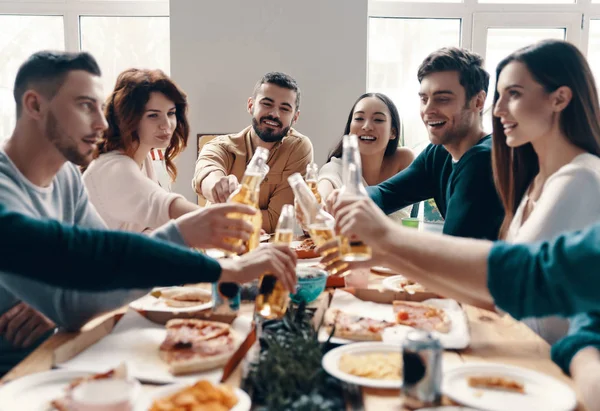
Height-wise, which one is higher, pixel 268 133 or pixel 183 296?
pixel 268 133

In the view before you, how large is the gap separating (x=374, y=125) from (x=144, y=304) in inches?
91.2

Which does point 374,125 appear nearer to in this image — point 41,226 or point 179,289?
point 179,289

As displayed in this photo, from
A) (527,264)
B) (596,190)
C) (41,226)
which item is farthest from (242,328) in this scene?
(596,190)

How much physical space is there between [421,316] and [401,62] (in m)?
4.00

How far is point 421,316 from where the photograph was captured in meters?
1.56

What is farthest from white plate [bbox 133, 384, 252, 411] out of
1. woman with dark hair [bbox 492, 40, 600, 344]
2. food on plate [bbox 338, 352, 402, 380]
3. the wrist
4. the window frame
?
the window frame

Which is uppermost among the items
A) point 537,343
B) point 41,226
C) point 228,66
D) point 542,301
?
point 228,66

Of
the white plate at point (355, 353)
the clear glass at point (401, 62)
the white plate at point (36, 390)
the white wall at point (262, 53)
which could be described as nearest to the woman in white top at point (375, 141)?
the white wall at point (262, 53)

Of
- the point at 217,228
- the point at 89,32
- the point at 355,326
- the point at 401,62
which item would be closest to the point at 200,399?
the point at 355,326

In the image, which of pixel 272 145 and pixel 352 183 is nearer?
pixel 352 183

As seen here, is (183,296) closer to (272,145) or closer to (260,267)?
(260,267)

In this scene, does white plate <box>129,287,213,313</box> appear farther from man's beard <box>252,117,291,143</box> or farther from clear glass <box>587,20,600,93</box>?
clear glass <box>587,20,600,93</box>

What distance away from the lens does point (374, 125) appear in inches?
144

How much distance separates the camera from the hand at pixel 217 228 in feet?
4.95
